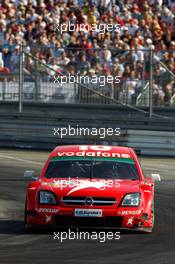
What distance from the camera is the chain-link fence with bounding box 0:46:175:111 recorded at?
23.3 m

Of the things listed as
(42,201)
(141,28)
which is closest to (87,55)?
(141,28)

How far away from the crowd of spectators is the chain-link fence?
0.02 metres

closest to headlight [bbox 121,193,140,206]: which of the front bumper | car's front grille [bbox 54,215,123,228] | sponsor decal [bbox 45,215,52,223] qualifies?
the front bumper

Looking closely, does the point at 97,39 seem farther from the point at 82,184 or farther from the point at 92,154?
the point at 82,184

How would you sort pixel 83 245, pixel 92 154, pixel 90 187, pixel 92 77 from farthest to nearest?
pixel 92 77
pixel 92 154
pixel 90 187
pixel 83 245

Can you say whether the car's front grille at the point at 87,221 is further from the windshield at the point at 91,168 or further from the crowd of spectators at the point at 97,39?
the crowd of spectators at the point at 97,39

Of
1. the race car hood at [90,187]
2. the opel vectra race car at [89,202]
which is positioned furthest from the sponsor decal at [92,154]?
the race car hood at [90,187]

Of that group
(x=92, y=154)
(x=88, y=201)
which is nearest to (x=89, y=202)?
(x=88, y=201)

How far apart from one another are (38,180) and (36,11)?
14.4 meters

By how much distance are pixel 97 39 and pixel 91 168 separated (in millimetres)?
12340

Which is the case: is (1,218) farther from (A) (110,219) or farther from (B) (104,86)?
(B) (104,86)

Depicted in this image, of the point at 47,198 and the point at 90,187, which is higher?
the point at 90,187

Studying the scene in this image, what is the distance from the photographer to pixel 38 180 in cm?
1318

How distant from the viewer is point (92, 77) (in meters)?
23.5
